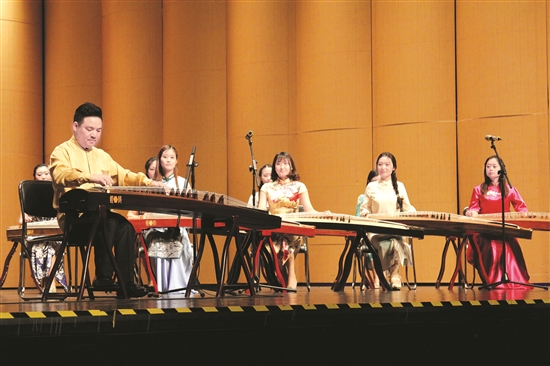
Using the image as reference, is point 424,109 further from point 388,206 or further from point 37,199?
point 37,199

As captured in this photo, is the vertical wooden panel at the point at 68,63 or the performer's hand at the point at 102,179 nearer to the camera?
the performer's hand at the point at 102,179

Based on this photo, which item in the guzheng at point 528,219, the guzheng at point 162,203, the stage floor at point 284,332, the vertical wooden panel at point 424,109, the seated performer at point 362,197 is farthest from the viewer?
the vertical wooden panel at point 424,109

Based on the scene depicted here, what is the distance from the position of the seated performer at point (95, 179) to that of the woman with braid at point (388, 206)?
8.64 ft

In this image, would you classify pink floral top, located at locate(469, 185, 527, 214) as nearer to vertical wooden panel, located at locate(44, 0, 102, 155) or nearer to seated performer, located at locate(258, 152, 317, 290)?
seated performer, located at locate(258, 152, 317, 290)

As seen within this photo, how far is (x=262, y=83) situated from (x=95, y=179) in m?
4.86

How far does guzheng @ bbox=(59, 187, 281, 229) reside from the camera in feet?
12.2

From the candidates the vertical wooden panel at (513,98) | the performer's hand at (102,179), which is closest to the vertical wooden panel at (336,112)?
the vertical wooden panel at (513,98)

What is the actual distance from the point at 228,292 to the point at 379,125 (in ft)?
Result: 11.6

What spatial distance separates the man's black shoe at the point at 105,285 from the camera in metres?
4.00

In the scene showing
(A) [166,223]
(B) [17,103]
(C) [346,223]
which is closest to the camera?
(C) [346,223]

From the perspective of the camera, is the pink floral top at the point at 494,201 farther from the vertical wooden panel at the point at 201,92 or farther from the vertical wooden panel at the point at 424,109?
the vertical wooden panel at the point at 201,92

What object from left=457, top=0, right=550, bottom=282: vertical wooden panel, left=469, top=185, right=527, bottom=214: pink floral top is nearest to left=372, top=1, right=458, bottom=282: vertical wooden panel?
left=457, top=0, right=550, bottom=282: vertical wooden panel

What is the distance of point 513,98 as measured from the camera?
298 inches

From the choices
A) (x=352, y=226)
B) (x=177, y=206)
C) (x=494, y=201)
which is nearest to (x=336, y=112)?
(x=494, y=201)
